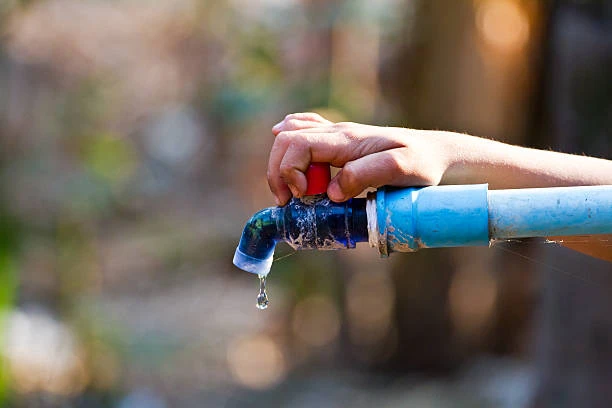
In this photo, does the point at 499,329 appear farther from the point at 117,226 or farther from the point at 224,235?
the point at 117,226

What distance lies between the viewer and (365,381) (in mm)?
6020

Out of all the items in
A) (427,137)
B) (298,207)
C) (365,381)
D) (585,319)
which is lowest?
(365,381)

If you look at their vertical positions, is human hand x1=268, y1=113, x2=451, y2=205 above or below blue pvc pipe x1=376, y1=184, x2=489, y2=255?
above

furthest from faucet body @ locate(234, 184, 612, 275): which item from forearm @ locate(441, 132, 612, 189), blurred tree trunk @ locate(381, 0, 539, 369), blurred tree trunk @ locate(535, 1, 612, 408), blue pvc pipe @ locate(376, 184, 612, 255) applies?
blurred tree trunk @ locate(381, 0, 539, 369)

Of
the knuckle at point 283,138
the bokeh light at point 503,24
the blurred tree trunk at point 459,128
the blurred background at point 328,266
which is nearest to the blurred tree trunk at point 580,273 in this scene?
the blurred background at point 328,266

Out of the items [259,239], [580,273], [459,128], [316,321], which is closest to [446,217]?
[259,239]

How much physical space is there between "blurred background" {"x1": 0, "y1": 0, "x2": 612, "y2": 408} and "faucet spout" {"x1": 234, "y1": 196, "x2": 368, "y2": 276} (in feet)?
9.18

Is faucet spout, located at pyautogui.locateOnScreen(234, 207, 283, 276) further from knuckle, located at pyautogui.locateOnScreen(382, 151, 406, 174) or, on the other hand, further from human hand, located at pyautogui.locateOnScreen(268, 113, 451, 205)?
knuckle, located at pyautogui.locateOnScreen(382, 151, 406, 174)

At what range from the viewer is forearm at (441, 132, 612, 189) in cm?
169

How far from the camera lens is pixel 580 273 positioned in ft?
12.5

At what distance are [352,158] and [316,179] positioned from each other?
0.26 feet

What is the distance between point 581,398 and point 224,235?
15.9 feet

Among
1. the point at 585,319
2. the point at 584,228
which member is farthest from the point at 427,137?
the point at 585,319

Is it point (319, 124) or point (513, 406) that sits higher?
point (319, 124)
